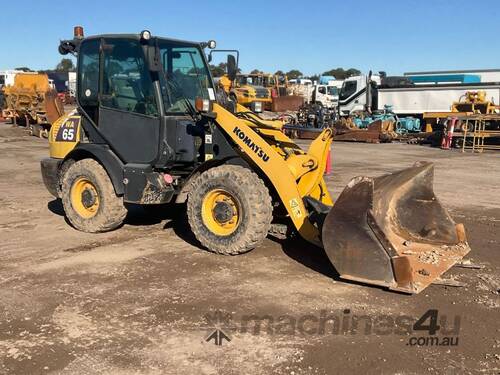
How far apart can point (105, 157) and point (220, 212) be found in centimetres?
179

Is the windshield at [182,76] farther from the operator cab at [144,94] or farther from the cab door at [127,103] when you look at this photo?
the cab door at [127,103]

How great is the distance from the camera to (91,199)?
6570 mm

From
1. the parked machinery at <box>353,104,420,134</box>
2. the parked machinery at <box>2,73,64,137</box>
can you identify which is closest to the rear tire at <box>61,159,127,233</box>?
the parked machinery at <box>2,73,64,137</box>

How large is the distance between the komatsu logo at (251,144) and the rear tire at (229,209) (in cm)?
20

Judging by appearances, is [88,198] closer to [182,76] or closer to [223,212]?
[182,76]

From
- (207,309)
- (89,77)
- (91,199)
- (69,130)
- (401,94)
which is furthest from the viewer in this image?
(401,94)

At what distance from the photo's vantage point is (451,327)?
396 cm

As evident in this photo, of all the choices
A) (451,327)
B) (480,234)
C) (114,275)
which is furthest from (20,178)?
(451,327)

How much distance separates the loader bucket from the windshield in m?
2.46

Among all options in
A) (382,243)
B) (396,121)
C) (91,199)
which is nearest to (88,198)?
(91,199)

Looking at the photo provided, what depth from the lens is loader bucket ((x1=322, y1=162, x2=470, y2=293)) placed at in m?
4.42

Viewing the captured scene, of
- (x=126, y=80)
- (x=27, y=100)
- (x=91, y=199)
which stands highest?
(x=126, y=80)

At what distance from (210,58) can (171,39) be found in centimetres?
63

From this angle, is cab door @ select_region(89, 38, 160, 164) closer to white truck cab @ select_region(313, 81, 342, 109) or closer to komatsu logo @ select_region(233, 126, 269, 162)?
komatsu logo @ select_region(233, 126, 269, 162)
